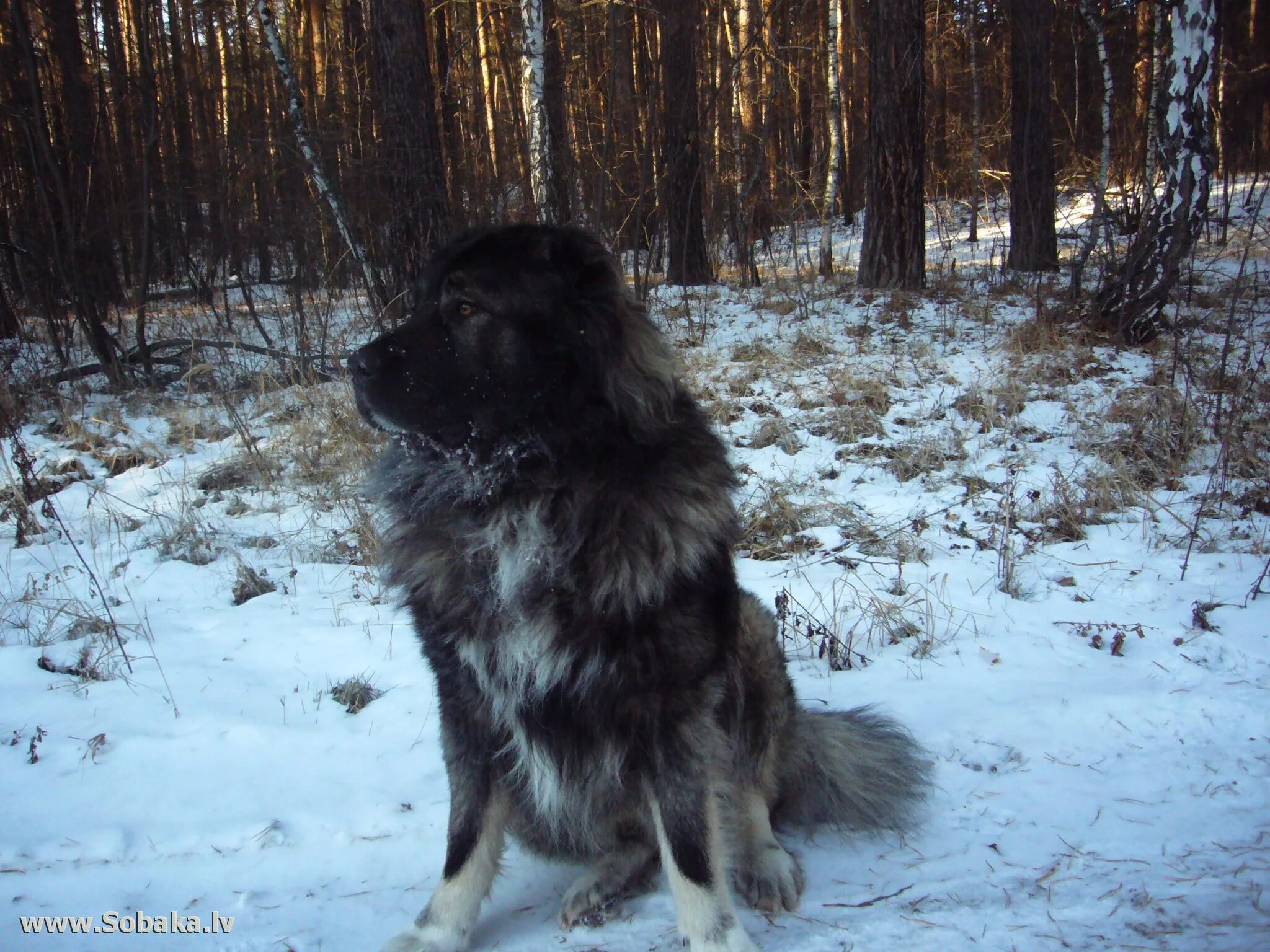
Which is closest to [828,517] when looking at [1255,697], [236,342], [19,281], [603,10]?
[1255,697]

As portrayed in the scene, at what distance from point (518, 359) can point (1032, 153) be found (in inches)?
462

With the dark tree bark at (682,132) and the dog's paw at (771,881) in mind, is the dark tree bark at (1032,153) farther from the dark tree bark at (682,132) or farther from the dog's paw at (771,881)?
the dog's paw at (771,881)

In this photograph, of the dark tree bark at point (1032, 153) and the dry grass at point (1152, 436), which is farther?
the dark tree bark at point (1032, 153)

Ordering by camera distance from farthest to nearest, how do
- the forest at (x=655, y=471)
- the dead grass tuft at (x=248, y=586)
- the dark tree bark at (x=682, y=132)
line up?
the dark tree bark at (x=682, y=132) → the dead grass tuft at (x=248, y=586) → the forest at (x=655, y=471)

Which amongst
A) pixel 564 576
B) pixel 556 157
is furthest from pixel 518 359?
pixel 556 157

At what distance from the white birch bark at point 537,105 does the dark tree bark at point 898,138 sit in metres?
4.08

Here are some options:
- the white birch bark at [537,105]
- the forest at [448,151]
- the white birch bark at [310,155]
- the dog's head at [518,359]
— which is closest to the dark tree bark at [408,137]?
the forest at [448,151]

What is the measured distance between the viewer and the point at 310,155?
788 cm

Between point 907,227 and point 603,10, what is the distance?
6380 millimetres

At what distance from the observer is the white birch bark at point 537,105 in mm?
7523

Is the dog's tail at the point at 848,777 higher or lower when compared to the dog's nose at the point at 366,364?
lower

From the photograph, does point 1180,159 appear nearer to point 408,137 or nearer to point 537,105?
point 537,105

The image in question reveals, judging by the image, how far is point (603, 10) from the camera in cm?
1253

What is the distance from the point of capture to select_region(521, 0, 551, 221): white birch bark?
752 cm
